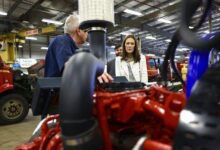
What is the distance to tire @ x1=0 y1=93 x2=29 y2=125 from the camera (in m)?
6.10

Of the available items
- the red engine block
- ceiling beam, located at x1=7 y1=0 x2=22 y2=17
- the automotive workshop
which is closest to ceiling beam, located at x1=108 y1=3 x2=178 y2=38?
ceiling beam, located at x1=7 y1=0 x2=22 y2=17

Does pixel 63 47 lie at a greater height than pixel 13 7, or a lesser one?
lesser

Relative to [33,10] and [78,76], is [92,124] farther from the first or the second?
[33,10]

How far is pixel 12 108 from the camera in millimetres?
6246

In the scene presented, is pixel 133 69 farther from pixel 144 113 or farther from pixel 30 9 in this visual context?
pixel 30 9

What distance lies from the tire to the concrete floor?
0.53 feet

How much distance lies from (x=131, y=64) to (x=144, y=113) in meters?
2.27

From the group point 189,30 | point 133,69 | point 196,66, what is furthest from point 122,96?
point 133,69

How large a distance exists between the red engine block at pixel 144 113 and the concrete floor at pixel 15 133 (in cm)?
363

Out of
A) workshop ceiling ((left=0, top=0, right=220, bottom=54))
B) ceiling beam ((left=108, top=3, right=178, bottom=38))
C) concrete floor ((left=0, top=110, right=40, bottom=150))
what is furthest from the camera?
ceiling beam ((left=108, top=3, right=178, bottom=38))

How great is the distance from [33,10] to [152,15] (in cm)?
644

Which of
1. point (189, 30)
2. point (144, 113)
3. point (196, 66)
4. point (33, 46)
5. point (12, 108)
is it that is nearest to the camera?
point (189, 30)

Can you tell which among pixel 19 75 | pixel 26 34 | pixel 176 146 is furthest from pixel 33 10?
pixel 176 146

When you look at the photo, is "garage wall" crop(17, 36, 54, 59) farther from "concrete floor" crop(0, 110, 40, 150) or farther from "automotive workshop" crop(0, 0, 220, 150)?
"automotive workshop" crop(0, 0, 220, 150)
